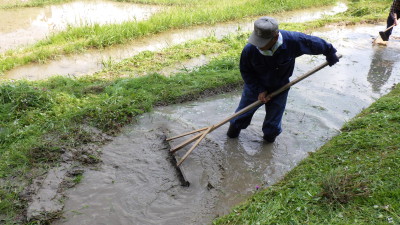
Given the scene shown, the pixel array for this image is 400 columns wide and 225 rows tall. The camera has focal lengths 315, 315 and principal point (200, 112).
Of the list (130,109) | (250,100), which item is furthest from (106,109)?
(250,100)

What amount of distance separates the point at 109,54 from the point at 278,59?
5560 millimetres

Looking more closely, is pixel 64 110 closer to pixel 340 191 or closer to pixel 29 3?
pixel 340 191

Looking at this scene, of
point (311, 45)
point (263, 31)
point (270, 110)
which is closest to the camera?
point (263, 31)

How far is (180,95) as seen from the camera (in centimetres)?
530

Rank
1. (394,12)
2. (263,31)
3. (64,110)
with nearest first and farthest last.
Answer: (263,31)
(64,110)
(394,12)

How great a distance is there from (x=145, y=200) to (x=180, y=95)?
2407mm

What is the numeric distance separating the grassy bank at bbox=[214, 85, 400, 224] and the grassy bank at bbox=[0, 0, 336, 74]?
615 cm

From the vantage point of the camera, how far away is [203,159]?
12.8 ft

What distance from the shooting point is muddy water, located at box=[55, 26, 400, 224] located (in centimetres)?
311

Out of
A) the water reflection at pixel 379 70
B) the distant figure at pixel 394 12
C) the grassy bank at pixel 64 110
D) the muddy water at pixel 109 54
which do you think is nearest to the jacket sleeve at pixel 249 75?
the grassy bank at pixel 64 110

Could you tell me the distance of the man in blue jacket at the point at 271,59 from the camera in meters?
3.10

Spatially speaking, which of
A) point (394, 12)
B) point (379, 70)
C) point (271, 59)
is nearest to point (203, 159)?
point (271, 59)

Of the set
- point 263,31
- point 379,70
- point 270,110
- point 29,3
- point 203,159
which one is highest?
point 263,31

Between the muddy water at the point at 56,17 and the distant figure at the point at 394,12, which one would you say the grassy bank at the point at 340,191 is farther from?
the muddy water at the point at 56,17
